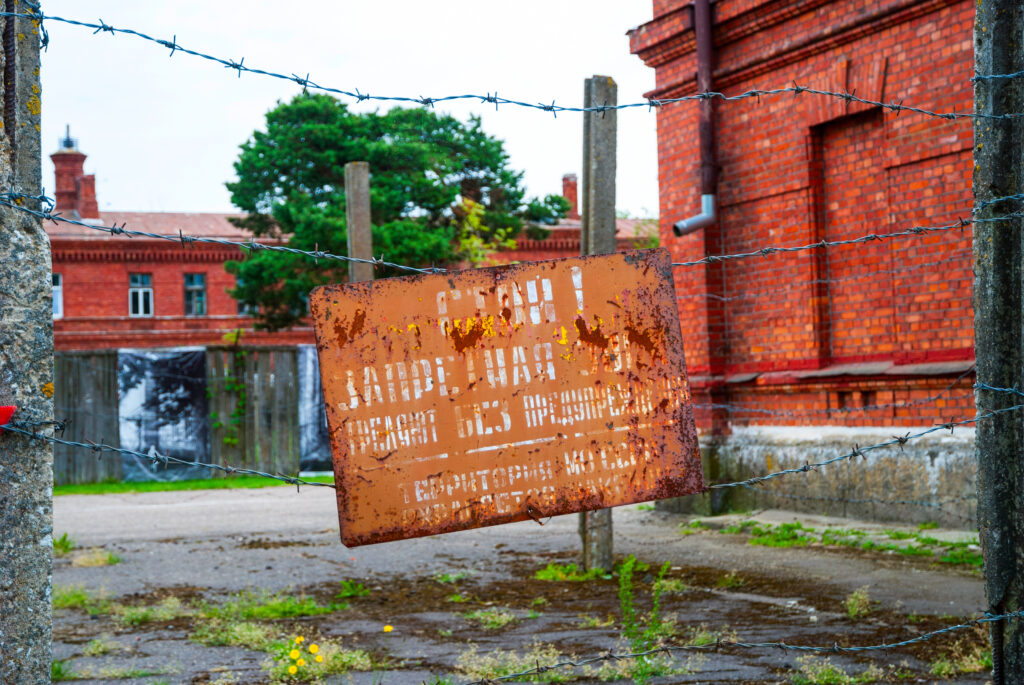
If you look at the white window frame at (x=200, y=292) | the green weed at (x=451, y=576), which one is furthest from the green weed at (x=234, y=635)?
the white window frame at (x=200, y=292)

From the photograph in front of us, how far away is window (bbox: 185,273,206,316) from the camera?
1469 inches

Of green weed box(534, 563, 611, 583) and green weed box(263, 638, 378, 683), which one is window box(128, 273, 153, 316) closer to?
green weed box(534, 563, 611, 583)

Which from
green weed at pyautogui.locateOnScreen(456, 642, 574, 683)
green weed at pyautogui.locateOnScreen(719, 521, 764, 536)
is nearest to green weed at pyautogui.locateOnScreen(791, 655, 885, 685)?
green weed at pyautogui.locateOnScreen(456, 642, 574, 683)

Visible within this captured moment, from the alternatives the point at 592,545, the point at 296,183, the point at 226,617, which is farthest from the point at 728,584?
the point at 296,183

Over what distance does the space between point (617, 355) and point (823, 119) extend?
7765mm

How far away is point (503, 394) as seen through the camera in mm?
3080

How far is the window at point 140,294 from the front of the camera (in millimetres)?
36594

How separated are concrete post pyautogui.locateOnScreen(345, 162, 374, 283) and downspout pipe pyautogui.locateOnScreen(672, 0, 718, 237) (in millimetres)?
3079

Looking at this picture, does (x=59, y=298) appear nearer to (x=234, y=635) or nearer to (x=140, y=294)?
(x=140, y=294)

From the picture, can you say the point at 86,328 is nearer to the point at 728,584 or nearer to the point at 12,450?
the point at 728,584

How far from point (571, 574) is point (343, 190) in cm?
2359

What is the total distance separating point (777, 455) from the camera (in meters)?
10.6

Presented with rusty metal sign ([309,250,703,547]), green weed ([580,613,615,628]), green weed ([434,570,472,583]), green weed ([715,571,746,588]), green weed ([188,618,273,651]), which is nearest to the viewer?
rusty metal sign ([309,250,703,547])

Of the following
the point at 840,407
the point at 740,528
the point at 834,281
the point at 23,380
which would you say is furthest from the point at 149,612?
the point at 834,281
